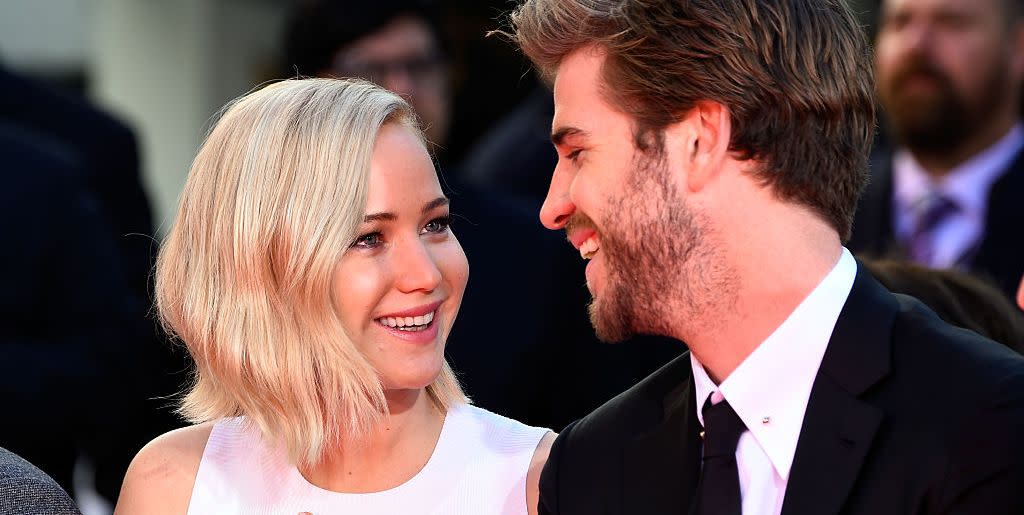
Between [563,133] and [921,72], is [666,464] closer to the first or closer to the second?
[563,133]

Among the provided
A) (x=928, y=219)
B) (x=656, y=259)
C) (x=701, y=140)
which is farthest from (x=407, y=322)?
(x=928, y=219)

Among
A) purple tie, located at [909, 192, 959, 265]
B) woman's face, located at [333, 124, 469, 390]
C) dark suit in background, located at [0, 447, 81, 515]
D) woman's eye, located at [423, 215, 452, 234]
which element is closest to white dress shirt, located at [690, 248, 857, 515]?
woman's face, located at [333, 124, 469, 390]

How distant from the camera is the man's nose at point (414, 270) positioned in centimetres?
332

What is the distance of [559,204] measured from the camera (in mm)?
3074

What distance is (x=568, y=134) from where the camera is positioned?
3021 mm

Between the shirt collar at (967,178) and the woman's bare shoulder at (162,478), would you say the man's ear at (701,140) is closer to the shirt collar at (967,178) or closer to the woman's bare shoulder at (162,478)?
the woman's bare shoulder at (162,478)

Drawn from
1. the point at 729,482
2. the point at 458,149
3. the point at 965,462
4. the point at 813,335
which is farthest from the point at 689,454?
the point at 458,149

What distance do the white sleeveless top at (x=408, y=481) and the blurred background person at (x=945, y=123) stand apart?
8.11 ft

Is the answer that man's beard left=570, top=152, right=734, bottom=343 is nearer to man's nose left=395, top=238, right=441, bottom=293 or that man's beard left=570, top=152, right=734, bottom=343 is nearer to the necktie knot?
the necktie knot

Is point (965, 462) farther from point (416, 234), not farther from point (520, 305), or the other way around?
point (520, 305)

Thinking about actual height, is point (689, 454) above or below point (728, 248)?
below

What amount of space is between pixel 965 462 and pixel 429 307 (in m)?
1.27

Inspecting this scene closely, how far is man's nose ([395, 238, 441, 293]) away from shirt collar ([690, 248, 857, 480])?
793mm

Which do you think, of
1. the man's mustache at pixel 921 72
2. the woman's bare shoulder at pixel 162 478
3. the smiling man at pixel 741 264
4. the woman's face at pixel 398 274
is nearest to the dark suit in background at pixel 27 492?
the woman's bare shoulder at pixel 162 478
